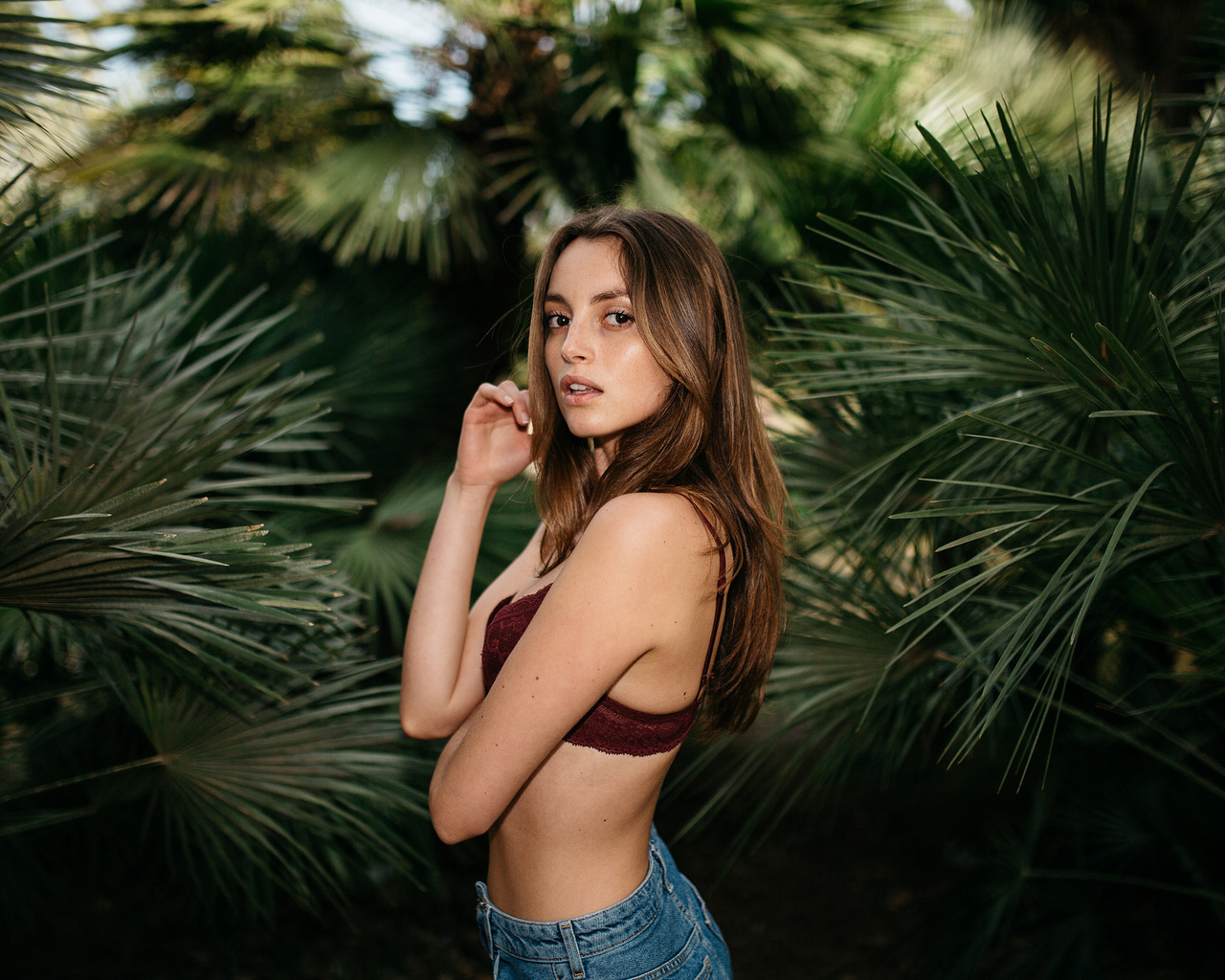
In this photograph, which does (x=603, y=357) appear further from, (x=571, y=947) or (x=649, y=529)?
(x=571, y=947)

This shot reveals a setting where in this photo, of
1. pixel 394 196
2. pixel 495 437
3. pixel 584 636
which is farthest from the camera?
pixel 394 196

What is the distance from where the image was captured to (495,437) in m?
1.44

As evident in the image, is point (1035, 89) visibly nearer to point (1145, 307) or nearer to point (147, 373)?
point (1145, 307)

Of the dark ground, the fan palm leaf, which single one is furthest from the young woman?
the dark ground

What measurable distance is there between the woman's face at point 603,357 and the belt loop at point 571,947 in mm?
658

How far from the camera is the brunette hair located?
3.77ft

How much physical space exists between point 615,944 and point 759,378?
1.11 metres

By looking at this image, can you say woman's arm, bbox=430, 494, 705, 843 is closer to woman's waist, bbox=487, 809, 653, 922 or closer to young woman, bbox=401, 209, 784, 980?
young woman, bbox=401, 209, 784, 980

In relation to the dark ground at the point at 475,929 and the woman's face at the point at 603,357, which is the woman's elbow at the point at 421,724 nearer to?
the woman's face at the point at 603,357

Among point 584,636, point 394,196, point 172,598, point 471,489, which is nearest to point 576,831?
point 584,636

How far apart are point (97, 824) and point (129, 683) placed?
4.29ft

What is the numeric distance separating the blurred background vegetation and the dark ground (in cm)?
7

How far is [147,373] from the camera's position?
5.75 feet

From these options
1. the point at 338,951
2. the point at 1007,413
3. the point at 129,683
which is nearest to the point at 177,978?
the point at 338,951
